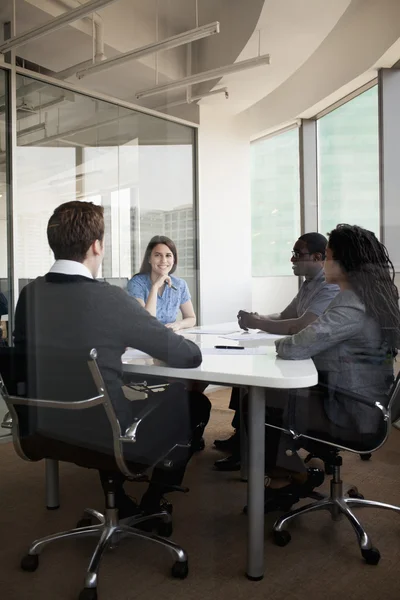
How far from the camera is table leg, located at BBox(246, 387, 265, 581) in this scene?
166cm

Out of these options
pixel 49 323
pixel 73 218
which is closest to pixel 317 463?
pixel 49 323

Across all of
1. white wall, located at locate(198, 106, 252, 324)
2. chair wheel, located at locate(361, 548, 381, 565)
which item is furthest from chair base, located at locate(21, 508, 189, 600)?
white wall, located at locate(198, 106, 252, 324)

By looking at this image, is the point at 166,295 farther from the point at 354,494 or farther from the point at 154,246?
the point at 354,494

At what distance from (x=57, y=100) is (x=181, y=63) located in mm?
521

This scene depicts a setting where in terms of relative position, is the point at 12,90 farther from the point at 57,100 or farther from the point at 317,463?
the point at 317,463

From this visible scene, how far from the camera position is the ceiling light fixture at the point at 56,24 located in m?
1.43

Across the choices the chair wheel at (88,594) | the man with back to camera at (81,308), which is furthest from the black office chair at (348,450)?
the chair wheel at (88,594)

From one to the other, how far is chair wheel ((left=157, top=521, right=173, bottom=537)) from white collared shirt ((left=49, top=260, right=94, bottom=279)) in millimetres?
929

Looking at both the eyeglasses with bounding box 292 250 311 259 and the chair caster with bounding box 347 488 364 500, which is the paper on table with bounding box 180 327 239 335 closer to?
the eyeglasses with bounding box 292 250 311 259

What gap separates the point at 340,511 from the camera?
178 centimetres

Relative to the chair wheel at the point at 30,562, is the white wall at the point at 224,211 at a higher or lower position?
higher

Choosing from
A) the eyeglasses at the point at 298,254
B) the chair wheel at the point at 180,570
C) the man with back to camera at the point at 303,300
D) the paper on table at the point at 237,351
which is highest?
the eyeglasses at the point at 298,254

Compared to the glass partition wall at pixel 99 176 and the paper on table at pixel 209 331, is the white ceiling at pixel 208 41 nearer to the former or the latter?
the glass partition wall at pixel 99 176

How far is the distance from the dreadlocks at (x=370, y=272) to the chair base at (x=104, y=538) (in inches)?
36.4
